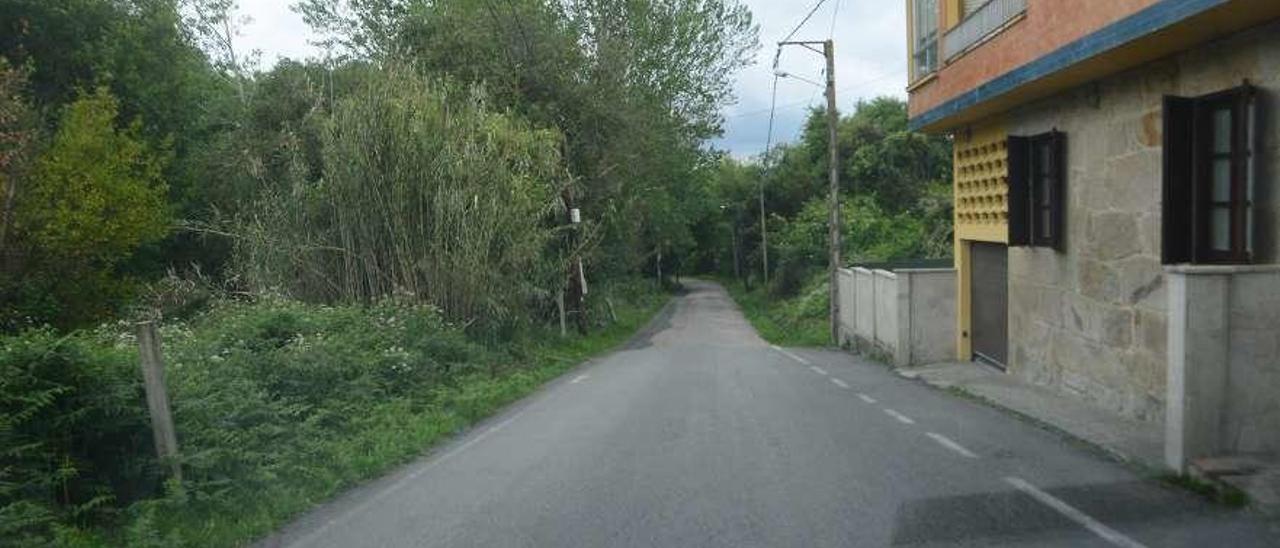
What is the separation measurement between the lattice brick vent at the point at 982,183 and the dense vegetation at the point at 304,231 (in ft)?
25.2

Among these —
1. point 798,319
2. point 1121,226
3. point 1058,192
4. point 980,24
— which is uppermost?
point 980,24

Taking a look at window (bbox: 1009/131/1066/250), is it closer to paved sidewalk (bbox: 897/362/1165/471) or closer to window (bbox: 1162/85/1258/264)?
paved sidewalk (bbox: 897/362/1165/471)

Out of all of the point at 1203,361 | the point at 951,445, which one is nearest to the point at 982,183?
the point at 951,445

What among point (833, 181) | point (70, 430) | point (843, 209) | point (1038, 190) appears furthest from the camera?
point (843, 209)

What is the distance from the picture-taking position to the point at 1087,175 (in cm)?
1206

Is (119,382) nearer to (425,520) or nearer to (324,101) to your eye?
(425,520)

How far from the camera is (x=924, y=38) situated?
59.7 ft

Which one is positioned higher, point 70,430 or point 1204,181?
point 1204,181

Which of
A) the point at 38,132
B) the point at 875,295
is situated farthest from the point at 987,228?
the point at 38,132

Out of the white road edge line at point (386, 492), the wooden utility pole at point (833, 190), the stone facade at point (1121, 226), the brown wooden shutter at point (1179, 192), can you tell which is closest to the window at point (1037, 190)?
the stone facade at point (1121, 226)

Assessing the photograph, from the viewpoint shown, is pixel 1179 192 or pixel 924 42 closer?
pixel 1179 192

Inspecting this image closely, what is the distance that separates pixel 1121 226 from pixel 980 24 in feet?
14.7

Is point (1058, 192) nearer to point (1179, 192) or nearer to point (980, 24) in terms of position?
point (980, 24)

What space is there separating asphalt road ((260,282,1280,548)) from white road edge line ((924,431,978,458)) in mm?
25
